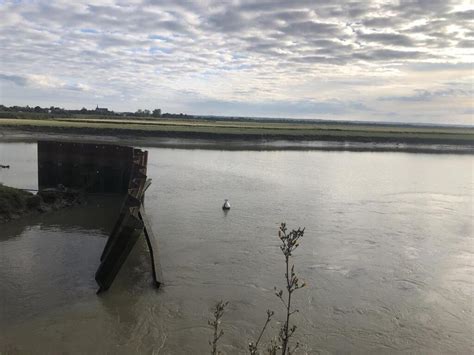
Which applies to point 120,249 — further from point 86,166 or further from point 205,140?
point 205,140

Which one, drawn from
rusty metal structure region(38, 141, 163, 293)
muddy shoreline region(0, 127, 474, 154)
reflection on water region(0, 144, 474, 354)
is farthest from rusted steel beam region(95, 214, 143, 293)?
muddy shoreline region(0, 127, 474, 154)

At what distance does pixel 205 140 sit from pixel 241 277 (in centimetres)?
5107

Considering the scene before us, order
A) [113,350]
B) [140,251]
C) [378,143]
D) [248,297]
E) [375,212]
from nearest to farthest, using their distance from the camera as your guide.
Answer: [113,350]
[248,297]
[140,251]
[375,212]
[378,143]

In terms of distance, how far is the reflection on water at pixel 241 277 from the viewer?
809 centimetres

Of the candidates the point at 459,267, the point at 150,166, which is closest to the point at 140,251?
the point at 459,267

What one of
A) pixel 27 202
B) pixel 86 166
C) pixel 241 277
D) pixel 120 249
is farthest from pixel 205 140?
pixel 120 249

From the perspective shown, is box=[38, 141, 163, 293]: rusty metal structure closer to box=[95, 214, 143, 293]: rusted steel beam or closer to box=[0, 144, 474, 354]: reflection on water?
box=[0, 144, 474, 354]: reflection on water

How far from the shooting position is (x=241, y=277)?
11.0 meters

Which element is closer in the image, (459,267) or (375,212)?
(459,267)

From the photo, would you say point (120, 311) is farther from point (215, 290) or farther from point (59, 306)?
point (215, 290)

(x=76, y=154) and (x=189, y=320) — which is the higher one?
(x=76, y=154)

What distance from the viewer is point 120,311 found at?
28.7ft

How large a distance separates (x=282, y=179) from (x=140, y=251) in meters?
17.3

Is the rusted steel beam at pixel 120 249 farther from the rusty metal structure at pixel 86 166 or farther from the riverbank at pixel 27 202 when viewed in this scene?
the rusty metal structure at pixel 86 166
